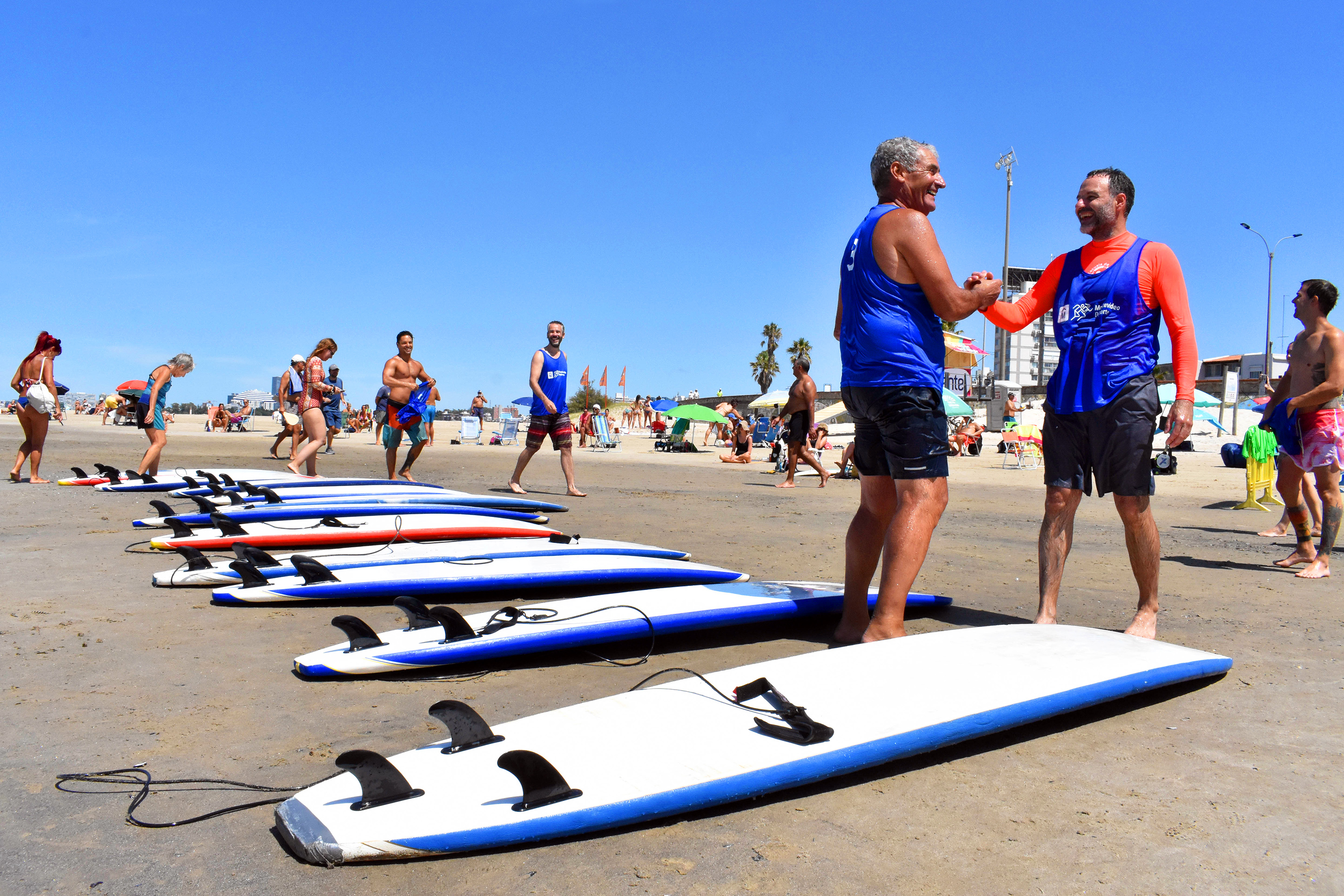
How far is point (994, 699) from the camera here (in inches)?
101

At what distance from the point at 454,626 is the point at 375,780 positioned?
1346 mm

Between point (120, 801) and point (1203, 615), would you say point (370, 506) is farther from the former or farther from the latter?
point (1203, 615)

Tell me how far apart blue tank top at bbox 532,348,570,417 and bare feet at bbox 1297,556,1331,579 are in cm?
662

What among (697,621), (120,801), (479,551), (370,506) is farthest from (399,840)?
(370,506)

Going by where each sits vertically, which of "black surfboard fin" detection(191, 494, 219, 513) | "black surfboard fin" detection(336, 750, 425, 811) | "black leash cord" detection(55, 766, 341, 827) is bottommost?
"black leash cord" detection(55, 766, 341, 827)

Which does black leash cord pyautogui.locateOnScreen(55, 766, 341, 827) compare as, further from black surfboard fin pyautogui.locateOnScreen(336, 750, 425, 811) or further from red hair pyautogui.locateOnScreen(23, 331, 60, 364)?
red hair pyautogui.locateOnScreen(23, 331, 60, 364)

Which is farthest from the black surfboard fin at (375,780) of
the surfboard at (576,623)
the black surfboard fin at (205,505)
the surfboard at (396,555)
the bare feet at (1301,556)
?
the bare feet at (1301,556)

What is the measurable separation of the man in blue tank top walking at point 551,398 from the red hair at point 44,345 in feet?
18.8

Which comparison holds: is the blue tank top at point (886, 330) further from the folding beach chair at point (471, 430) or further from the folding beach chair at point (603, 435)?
the folding beach chair at point (471, 430)

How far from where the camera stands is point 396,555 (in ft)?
16.7

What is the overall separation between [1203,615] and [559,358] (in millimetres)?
6865

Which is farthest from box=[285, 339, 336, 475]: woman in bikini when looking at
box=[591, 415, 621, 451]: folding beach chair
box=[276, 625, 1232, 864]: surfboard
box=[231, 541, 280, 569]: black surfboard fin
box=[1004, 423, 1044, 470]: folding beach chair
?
box=[591, 415, 621, 451]: folding beach chair

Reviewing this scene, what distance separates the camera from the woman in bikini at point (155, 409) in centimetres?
993

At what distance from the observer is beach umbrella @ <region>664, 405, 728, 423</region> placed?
2756cm
